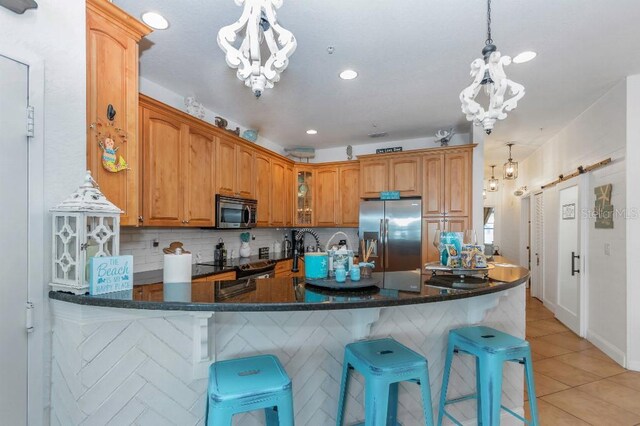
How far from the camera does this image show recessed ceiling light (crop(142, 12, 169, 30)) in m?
2.11

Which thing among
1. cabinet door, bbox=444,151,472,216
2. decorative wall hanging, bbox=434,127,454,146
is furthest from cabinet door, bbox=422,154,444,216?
decorative wall hanging, bbox=434,127,454,146

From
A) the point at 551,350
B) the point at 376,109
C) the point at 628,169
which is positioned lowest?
the point at 551,350

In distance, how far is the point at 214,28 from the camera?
2.23 m

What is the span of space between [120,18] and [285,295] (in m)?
1.90

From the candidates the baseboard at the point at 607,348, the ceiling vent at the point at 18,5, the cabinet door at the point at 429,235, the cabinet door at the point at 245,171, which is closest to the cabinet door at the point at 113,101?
the ceiling vent at the point at 18,5

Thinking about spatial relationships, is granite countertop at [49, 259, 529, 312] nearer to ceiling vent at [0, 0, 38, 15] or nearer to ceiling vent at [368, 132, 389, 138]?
ceiling vent at [0, 0, 38, 15]

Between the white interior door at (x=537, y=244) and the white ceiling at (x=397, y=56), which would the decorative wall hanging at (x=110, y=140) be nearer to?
the white ceiling at (x=397, y=56)

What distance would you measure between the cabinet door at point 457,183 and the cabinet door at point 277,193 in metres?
2.27

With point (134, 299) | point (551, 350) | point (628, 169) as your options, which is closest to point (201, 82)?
point (134, 299)

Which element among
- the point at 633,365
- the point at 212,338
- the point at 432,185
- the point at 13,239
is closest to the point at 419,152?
the point at 432,185

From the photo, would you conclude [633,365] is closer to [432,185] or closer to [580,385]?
[580,385]

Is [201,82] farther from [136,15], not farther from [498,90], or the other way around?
[498,90]

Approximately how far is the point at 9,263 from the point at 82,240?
30cm

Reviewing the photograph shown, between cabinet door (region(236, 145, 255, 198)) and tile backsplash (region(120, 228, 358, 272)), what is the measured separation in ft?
1.90
